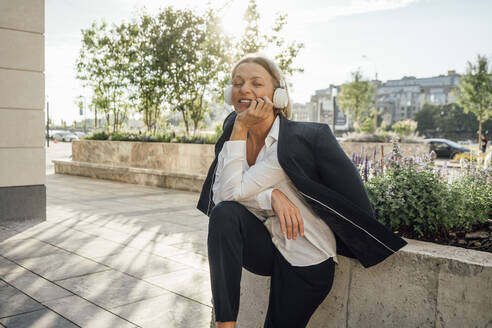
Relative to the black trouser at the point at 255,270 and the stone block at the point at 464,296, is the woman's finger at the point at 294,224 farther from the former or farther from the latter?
the stone block at the point at 464,296

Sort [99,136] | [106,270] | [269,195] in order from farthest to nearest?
[99,136]
[106,270]
[269,195]

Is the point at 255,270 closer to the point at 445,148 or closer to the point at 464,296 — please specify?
the point at 464,296

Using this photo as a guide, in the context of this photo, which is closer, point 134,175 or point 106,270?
point 106,270

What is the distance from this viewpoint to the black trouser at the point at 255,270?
6.79ft

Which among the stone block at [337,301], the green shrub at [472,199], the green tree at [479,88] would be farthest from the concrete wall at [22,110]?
the green tree at [479,88]

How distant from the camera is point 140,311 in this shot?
3.22m

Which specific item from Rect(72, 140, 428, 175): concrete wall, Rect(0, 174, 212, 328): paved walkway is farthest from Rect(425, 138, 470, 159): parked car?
Rect(0, 174, 212, 328): paved walkway

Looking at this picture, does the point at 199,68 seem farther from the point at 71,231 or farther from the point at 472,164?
the point at 472,164

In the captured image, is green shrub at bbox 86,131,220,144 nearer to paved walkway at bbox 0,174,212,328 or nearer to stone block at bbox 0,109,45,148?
paved walkway at bbox 0,174,212,328

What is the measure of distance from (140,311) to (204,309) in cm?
45

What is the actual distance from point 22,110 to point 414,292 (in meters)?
6.26

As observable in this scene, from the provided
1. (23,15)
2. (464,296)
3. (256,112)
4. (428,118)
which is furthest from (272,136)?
(428,118)

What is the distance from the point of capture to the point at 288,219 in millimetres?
2182

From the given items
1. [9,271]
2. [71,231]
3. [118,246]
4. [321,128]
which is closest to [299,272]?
[321,128]
